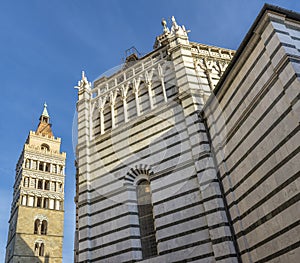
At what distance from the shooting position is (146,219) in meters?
12.5

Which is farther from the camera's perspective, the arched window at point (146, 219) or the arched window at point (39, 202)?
the arched window at point (39, 202)

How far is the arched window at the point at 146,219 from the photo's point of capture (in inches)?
468

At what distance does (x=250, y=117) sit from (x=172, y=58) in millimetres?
5905

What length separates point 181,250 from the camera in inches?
425

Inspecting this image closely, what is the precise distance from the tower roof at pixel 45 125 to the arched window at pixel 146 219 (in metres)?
44.2

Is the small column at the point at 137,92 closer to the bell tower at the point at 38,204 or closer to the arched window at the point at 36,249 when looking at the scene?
the bell tower at the point at 38,204

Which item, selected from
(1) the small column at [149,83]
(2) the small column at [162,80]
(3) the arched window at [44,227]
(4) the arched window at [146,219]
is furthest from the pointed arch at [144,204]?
(3) the arched window at [44,227]

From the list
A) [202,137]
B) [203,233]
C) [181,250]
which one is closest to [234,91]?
[202,137]

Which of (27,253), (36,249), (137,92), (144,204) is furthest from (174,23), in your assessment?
(36,249)

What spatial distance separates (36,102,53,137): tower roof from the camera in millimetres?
55703

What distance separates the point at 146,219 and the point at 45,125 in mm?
49243

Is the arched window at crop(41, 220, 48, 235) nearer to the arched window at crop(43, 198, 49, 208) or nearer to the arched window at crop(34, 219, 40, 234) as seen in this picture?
the arched window at crop(34, 219, 40, 234)

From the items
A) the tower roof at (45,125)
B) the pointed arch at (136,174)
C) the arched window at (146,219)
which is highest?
the tower roof at (45,125)

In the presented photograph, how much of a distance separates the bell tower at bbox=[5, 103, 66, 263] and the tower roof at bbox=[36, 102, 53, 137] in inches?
14.8
